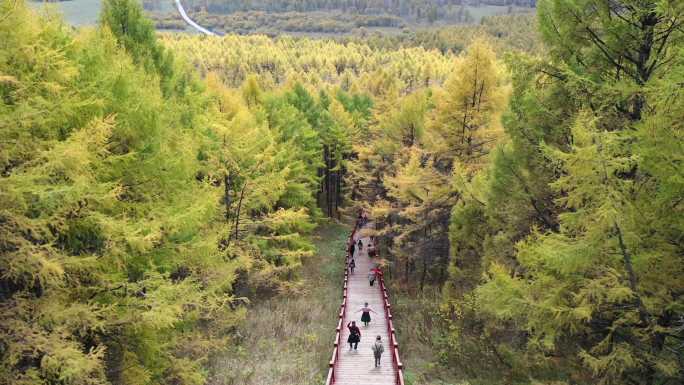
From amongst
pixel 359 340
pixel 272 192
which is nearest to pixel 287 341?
pixel 359 340

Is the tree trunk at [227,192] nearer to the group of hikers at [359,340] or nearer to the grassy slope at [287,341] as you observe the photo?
the grassy slope at [287,341]

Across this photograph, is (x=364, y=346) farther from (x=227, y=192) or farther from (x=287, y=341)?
(x=227, y=192)

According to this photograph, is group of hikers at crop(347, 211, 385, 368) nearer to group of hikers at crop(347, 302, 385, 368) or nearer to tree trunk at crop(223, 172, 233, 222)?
group of hikers at crop(347, 302, 385, 368)

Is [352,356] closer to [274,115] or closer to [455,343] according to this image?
[455,343]

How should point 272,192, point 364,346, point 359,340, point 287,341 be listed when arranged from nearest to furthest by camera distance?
point 359,340
point 364,346
point 287,341
point 272,192

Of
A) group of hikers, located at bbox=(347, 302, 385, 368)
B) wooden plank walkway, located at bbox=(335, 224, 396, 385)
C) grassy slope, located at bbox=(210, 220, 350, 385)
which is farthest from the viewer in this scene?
group of hikers, located at bbox=(347, 302, 385, 368)

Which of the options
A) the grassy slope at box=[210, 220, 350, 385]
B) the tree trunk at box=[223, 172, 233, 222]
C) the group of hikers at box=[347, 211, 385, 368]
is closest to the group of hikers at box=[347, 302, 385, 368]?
the group of hikers at box=[347, 211, 385, 368]

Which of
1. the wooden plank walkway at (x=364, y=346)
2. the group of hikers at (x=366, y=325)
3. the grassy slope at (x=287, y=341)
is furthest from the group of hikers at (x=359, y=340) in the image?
the grassy slope at (x=287, y=341)
